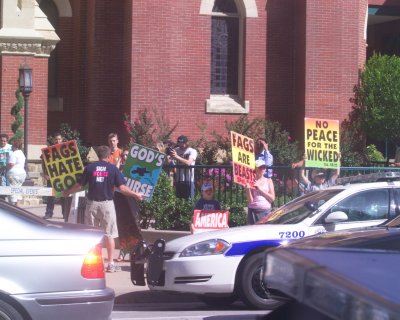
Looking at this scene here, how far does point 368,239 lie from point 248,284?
231 inches

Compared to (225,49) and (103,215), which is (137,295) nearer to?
(103,215)

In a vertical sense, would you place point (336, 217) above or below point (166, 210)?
above

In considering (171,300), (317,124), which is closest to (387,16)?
(317,124)

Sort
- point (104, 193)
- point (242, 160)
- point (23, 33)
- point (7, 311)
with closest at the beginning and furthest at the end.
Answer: point (7, 311) < point (104, 193) < point (242, 160) < point (23, 33)

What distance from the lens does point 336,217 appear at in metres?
10.3

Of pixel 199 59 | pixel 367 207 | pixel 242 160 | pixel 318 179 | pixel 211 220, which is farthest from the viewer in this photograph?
pixel 199 59

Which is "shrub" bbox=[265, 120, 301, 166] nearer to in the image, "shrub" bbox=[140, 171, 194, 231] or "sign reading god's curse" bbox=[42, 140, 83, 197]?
"shrub" bbox=[140, 171, 194, 231]

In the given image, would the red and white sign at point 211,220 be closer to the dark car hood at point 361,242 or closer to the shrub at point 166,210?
the shrub at point 166,210

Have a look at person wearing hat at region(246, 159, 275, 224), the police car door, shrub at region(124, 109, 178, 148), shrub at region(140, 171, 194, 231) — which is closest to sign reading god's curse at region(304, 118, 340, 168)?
person wearing hat at region(246, 159, 275, 224)

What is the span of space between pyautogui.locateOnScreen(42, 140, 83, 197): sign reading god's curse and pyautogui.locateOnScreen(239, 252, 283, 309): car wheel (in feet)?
13.1

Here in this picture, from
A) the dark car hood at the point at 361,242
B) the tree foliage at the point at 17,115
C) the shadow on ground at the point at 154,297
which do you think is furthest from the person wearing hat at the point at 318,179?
the dark car hood at the point at 361,242

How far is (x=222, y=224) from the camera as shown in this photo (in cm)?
1300

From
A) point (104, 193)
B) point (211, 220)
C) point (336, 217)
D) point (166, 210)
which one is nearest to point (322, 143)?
point (211, 220)

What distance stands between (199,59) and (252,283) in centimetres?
1305
